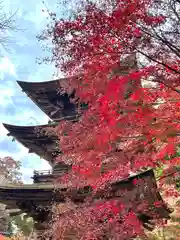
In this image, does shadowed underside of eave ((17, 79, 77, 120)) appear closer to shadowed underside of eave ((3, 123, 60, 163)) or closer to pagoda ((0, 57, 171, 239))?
pagoda ((0, 57, 171, 239))

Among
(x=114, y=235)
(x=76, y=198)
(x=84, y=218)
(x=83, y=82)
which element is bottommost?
(x=114, y=235)

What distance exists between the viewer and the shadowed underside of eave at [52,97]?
438 inches

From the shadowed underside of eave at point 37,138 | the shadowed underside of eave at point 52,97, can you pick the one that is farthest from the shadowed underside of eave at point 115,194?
the shadowed underside of eave at point 52,97

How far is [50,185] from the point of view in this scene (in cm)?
838

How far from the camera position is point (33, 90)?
1139 cm

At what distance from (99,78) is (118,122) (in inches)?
48.7

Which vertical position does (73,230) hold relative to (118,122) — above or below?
below

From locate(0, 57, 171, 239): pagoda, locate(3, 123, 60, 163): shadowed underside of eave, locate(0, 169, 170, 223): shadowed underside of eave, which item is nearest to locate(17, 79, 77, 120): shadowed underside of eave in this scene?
locate(0, 57, 171, 239): pagoda

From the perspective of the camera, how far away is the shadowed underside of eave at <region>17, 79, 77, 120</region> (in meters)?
11.1

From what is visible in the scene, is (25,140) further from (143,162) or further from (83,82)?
(143,162)

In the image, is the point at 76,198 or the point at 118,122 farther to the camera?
the point at 76,198

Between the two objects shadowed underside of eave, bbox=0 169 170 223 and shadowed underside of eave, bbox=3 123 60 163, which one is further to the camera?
shadowed underside of eave, bbox=3 123 60 163

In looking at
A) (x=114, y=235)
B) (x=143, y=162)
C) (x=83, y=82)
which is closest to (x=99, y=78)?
(x=83, y=82)

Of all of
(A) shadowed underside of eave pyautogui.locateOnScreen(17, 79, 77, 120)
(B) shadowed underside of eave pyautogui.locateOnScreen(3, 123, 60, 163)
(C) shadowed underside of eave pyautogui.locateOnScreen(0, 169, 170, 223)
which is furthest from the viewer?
(A) shadowed underside of eave pyautogui.locateOnScreen(17, 79, 77, 120)
